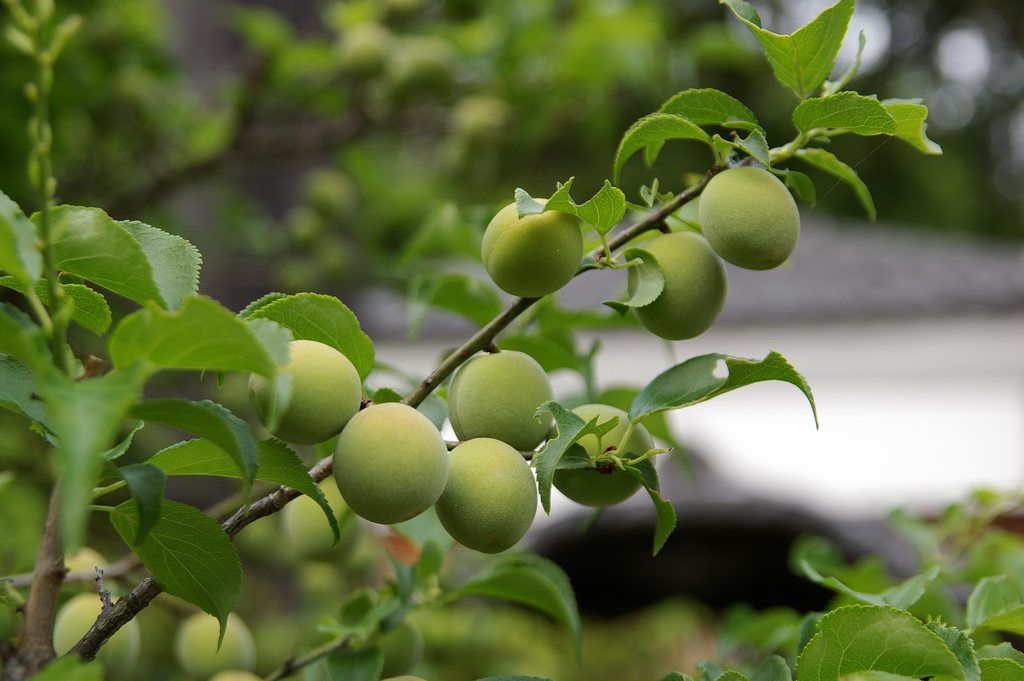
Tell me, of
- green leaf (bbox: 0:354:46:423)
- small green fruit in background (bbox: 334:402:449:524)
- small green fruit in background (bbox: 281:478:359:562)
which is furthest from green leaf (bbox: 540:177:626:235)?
small green fruit in background (bbox: 281:478:359:562)

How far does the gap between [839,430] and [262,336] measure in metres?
3.79

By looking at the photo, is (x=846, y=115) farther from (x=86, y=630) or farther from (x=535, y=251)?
(x=86, y=630)

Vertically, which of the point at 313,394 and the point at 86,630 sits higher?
the point at 313,394

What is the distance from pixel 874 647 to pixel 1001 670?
0.06 meters

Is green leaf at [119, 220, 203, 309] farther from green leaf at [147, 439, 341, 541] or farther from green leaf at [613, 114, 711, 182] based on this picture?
green leaf at [613, 114, 711, 182]

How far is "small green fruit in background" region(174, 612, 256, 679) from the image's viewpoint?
65 centimetres

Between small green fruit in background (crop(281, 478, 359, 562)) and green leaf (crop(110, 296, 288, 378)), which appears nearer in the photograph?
green leaf (crop(110, 296, 288, 378))

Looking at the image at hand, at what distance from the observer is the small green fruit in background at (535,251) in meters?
0.45

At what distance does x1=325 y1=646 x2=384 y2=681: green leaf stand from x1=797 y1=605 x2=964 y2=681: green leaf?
0.23 metres

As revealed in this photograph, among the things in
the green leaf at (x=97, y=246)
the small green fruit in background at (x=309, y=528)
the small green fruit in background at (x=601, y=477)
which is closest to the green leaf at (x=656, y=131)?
the small green fruit in background at (x=601, y=477)

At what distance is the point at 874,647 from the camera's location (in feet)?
1.38

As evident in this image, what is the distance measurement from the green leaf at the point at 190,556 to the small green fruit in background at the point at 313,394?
6 cm

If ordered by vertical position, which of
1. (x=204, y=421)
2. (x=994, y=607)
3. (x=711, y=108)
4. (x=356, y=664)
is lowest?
(x=356, y=664)

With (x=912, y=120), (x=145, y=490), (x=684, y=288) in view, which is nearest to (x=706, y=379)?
(x=684, y=288)
